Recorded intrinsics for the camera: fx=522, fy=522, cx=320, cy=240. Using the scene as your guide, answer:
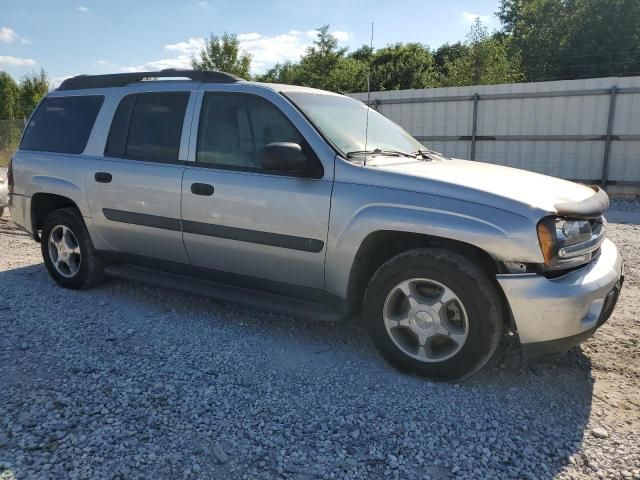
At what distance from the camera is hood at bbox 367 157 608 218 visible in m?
2.99

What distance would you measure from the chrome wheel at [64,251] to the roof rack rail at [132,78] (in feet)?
4.54

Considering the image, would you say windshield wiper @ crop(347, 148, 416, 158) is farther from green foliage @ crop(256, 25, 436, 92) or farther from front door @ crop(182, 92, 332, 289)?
green foliage @ crop(256, 25, 436, 92)

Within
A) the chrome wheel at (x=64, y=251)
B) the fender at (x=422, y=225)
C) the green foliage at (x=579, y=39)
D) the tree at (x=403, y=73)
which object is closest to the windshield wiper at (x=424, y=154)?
the fender at (x=422, y=225)

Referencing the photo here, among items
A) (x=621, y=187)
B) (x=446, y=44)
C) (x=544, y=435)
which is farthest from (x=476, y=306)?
(x=446, y=44)

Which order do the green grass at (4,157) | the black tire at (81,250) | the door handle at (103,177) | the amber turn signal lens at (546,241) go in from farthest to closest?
the green grass at (4,157) → the black tire at (81,250) → the door handle at (103,177) → the amber turn signal lens at (546,241)

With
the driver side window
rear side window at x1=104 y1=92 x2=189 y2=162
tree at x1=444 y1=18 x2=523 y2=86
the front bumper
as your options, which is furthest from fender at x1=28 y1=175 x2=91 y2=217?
tree at x1=444 y1=18 x2=523 y2=86

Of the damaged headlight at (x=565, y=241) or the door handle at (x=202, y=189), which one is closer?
the damaged headlight at (x=565, y=241)

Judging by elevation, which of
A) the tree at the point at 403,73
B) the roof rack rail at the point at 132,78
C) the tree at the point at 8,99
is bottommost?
the roof rack rail at the point at 132,78

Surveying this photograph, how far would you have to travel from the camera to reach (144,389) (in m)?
3.20

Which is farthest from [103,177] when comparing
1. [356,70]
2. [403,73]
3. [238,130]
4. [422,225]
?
[403,73]

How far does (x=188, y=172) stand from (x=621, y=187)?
10760mm

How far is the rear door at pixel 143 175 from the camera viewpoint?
416cm

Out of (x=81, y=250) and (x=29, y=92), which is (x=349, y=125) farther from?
(x=29, y=92)

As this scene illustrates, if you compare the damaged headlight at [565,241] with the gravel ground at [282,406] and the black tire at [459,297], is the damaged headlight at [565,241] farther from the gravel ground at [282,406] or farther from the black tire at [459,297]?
the gravel ground at [282,406]
